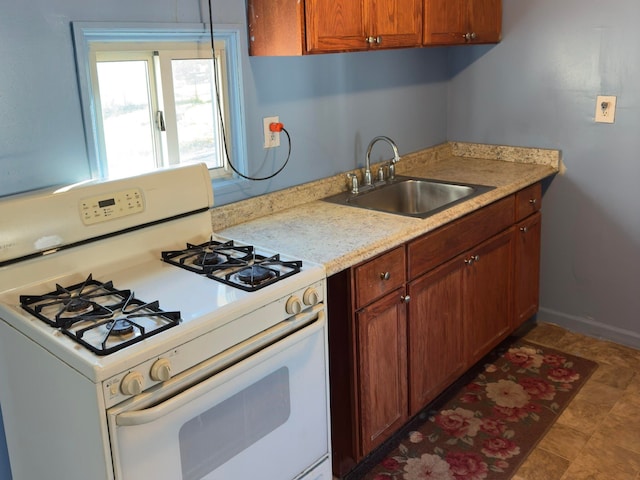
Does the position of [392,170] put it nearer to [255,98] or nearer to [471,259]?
[471,259]

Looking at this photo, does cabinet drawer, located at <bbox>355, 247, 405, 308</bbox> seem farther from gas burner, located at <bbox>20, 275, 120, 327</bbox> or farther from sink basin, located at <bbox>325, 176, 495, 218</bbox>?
gas burner, located at <bbox>20, 275, 120, 327</bbox>

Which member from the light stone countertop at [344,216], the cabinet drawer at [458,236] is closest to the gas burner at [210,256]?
the light stone countertop at [344,216]

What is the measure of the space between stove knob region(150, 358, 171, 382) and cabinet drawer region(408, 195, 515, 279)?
1072 mm

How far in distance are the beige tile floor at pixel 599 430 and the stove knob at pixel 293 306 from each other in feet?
3.62

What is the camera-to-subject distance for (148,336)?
146 centimetres

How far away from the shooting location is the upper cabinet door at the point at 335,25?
2162 millimetres

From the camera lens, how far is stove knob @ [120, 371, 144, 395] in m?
1.39

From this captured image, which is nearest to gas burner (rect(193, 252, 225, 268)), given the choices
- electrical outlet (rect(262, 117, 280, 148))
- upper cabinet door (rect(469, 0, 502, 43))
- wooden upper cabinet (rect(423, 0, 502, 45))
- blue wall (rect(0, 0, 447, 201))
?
blue wall (rect(0, 0, 447, 201))

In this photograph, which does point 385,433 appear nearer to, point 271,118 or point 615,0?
point 271,118

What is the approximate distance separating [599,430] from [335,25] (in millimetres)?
1820

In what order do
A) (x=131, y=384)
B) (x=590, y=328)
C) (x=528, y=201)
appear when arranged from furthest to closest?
(x=590, y=328), (x=528, y=201), (x=131, y=384)

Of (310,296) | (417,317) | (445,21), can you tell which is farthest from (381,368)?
(445,21)

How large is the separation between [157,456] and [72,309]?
0.42 meters

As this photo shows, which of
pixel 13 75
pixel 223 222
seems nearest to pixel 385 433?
pixel 223 222
